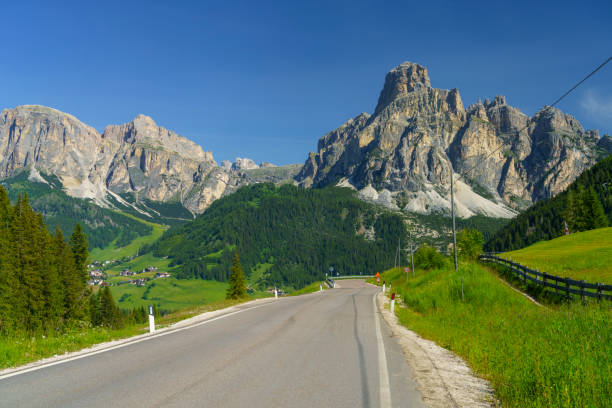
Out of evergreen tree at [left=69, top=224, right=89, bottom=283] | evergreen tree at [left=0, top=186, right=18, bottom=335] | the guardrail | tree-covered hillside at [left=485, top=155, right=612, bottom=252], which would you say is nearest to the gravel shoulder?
the guardrail

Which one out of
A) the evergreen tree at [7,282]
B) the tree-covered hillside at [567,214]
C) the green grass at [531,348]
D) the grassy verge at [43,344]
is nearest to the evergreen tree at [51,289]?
the evergreen tree at [7,282]

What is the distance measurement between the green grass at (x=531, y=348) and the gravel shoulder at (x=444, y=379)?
26 cm

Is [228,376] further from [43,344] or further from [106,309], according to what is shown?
[106,309]

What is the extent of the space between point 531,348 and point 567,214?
347 ft

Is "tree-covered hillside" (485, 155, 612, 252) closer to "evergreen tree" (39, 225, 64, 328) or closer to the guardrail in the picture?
the guardrail

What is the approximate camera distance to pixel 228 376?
7637 millimetres

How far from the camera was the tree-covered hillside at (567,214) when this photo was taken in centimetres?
7837

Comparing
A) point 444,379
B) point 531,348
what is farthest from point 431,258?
point 444,379

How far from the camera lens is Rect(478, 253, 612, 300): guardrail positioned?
16745mm

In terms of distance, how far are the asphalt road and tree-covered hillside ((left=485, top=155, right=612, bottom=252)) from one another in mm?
83575

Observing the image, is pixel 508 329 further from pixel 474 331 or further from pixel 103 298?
pixel 103 298

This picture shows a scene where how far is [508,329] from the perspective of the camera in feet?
43.5

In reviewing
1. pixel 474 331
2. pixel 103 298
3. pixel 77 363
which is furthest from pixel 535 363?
pixel 103 298

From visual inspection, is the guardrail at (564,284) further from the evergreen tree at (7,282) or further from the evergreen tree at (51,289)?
the evergreen tree at (51,289)
